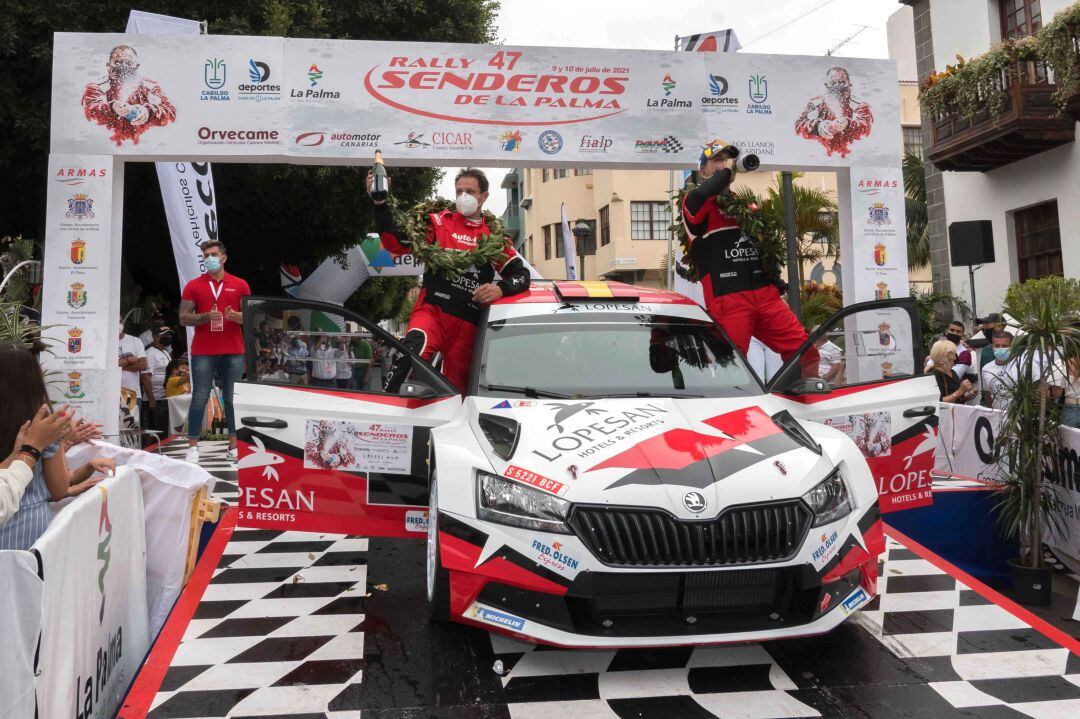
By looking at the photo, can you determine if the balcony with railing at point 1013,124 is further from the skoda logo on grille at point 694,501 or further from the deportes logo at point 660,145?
the skoda logo on grille at point 694,501

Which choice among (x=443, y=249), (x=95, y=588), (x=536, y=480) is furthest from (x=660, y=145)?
(x=95, y=588)

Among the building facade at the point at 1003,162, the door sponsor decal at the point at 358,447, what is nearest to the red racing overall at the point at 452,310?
the door sponsor decal at the point at 358,447

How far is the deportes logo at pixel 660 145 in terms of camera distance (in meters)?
7.61

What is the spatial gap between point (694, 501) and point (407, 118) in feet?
16.6

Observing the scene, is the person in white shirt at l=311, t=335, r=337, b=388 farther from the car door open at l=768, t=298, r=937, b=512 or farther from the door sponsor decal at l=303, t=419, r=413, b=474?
the car door open at l=768, t=298, r=937, b=512

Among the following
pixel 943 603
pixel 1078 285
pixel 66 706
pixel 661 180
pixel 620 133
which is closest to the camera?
pixel 66 706

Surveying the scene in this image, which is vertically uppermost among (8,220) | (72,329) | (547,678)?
(8,220)

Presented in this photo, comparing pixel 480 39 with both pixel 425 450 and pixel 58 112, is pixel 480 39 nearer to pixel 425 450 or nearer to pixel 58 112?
pixel 58 112

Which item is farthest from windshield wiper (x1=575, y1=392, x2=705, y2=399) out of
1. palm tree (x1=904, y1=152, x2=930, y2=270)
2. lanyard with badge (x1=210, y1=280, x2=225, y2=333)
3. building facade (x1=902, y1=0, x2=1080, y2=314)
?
palm tree (x1=904, y1=152, x2=930, y2=270)

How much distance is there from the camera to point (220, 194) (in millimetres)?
15938

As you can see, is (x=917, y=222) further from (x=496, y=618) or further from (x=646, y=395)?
(x=496, y=618)

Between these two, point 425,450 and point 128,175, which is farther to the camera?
point 128,175

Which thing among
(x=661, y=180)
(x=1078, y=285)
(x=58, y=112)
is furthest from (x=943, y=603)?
(x=661, y=180)

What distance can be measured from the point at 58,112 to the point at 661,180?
31786mm
